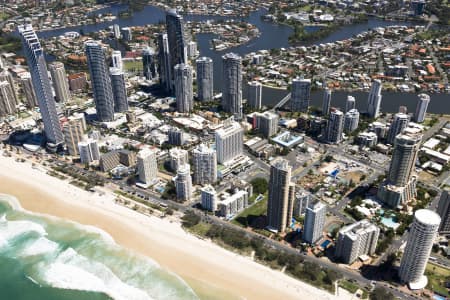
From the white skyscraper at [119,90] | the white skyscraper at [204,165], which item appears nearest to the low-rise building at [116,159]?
the white skyscraper at [204,165]

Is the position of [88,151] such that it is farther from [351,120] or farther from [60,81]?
[351,120]

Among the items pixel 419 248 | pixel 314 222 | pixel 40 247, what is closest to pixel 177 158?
pixel 40 247

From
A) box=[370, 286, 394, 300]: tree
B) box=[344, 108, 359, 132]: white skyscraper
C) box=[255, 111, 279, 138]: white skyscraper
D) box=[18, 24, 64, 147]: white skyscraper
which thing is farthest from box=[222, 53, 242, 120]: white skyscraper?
box=[370, 286, 394, 300]: tree

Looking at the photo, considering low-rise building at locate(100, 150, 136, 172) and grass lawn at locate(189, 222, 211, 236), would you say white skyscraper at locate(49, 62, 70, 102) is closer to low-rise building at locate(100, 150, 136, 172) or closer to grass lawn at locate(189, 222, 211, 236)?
low-rise building at locate(100, 150, 136, 172)

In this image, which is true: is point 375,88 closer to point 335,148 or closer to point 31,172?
point 335,148

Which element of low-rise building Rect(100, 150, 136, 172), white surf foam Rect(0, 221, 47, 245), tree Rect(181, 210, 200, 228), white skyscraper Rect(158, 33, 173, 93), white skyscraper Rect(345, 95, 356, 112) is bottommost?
white surf foam Rect(0, 221, 47, 245)
